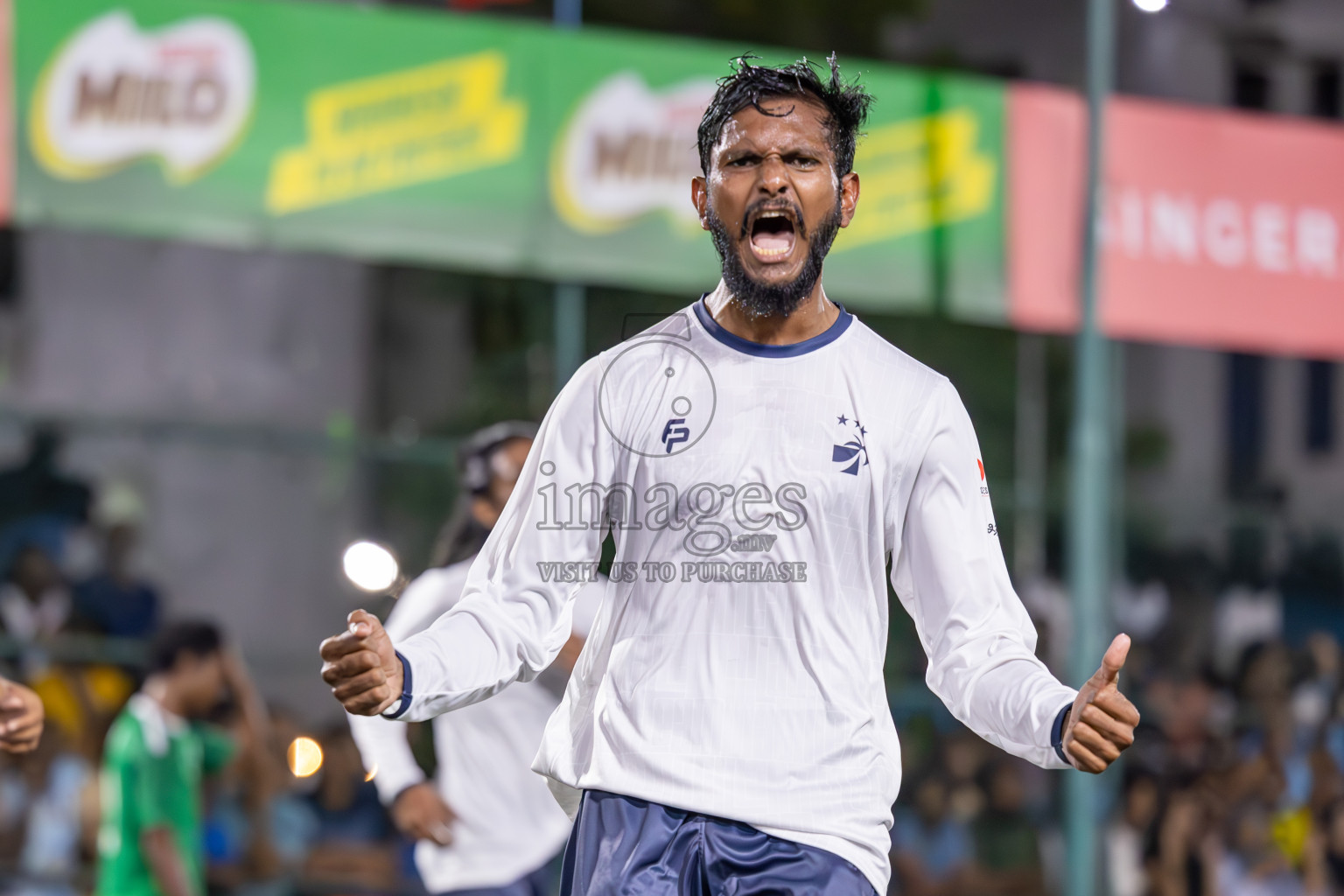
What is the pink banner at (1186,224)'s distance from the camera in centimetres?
945

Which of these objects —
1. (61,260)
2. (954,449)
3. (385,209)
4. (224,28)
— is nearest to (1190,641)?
(385,209)

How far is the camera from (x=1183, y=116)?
9797 mm

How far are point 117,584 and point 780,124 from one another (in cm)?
651

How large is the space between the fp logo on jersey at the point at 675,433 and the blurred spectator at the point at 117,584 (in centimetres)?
612

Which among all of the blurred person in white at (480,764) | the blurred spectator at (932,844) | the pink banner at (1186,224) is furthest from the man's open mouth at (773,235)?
the blurred spectator at (932,844)

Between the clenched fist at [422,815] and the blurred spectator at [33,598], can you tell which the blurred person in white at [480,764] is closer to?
the clenched fist at [422,815]

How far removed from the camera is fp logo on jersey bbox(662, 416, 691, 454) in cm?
312

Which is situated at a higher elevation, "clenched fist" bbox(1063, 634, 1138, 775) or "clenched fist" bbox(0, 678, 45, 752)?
"clenched fist" bbox(1063, 634, 1138, 775)

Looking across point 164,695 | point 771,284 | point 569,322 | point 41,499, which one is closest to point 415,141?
point 569,322

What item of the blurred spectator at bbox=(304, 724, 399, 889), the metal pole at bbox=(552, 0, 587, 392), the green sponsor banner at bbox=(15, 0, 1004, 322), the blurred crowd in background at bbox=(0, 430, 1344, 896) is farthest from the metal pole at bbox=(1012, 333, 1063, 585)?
the blurred spectator at bbox=(304, 724, 399, 889)

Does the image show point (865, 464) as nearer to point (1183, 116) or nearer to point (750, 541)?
point (750, 541)

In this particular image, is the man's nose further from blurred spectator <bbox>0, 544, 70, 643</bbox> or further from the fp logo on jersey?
blurred spectator <bbox>0, 544, 70, 643</bbox>

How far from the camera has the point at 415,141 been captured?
862cm

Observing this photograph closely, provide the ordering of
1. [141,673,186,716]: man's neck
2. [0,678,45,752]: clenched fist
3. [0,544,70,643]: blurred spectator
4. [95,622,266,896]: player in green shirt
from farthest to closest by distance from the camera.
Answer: [0,544,70,643]: blurred spectator
[141,673,186,716]: man's neck
[95,622,266,896]: player in green shirt
[0,678,45,752]: clenched fist
